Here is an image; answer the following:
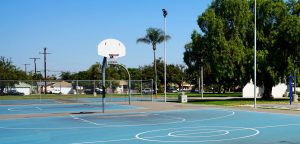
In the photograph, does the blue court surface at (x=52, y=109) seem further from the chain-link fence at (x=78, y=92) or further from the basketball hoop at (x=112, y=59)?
the chain-link fence at (x=78, y=92)

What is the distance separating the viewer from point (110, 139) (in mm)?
15328

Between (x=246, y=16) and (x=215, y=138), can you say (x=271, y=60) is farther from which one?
(x=215, y=138)

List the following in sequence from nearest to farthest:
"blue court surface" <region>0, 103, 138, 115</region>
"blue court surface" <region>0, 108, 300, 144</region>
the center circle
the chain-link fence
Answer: "blue court surface" <region>0, 108, 300, 144</region>, the center circle, "blue court surface" <region>0, 103, 138, 115</region>, the chain-link fence

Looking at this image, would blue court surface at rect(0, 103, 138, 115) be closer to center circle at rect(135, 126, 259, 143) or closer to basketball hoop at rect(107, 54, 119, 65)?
basketball hoop at rect(107, 54, 119, 65)

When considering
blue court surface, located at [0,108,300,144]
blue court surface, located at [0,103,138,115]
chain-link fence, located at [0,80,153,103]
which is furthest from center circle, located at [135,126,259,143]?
chain-link fence, located at [0,80,153,103]

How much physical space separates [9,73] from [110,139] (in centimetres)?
8097

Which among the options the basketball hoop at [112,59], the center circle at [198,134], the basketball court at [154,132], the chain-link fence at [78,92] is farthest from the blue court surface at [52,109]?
the center circle at [198,134]

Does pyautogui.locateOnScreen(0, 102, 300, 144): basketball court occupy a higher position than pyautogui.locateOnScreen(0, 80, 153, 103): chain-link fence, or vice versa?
pyautogui.locateOnScreen(0, 80, 153, 103): chain-link fence

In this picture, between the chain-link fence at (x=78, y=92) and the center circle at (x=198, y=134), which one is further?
the chain-link fence at (x=78, y=92)

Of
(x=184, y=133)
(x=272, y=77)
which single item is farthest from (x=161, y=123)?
(x=272, y=77)

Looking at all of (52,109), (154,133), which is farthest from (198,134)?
(52,109)

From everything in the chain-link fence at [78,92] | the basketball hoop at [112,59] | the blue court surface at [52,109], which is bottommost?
the blue court surface at [52,109]

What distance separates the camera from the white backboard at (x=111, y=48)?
30.0m

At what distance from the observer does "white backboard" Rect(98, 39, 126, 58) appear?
98.4ft
